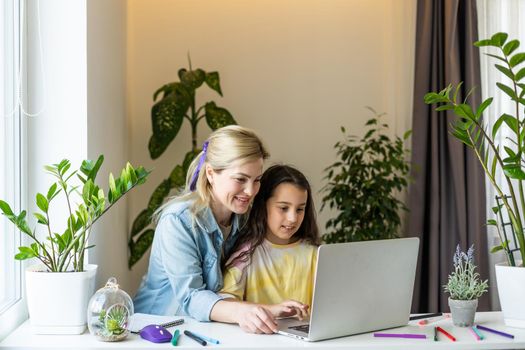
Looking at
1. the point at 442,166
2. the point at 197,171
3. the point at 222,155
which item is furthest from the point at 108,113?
the point at 442,166

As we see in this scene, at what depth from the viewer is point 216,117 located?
3.54 metres

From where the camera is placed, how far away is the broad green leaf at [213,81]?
11.6 ft

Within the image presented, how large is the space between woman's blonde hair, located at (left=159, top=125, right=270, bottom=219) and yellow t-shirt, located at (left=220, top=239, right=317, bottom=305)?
0.74 feet

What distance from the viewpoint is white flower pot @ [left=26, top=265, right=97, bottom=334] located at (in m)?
1.78

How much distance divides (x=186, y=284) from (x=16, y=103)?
27.5 inches

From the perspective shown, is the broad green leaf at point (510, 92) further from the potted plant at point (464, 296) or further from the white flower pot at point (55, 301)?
the white flower pot at point (55, 301)

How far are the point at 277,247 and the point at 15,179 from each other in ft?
2.78

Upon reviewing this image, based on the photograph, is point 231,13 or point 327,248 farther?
point 231,13

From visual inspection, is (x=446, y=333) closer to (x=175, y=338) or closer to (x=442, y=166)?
(x=175, y=338)

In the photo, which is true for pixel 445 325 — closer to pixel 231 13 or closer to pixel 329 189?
pixel 329 189

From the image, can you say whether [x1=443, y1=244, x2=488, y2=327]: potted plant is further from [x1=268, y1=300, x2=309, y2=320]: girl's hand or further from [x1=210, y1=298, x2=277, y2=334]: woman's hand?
[x1=210, y1=298, x2=277, y2=334]: woman's hand

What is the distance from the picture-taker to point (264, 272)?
2262 millimetres

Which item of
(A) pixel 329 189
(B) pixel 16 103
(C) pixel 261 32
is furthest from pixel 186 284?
(C) pixel 261 32

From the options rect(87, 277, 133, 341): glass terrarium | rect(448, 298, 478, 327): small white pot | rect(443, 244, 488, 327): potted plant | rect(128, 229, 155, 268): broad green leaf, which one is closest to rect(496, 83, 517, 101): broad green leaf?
rect(443, 244, 488, 327): potted plant
